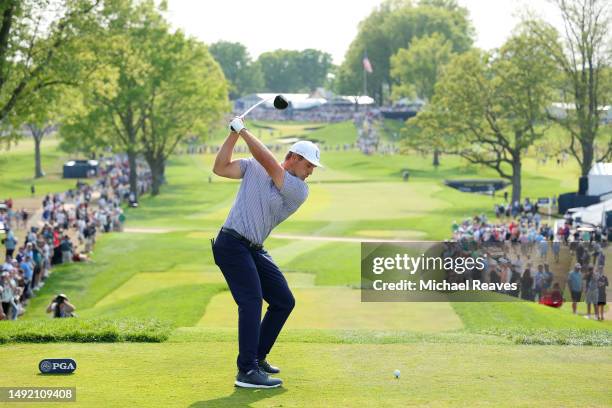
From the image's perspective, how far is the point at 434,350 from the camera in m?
11.4

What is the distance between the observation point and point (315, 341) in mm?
12125

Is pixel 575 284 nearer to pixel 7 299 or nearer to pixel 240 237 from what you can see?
pixel 7 299

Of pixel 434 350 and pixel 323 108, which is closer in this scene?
pixel 434 350

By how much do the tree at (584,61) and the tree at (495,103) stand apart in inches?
44.1

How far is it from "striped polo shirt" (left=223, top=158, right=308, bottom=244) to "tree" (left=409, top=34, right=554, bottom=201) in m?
62.3

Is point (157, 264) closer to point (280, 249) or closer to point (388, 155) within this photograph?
point (280, 249)

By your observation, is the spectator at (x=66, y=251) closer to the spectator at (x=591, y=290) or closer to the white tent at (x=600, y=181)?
the spectator at (x=591, y=290)

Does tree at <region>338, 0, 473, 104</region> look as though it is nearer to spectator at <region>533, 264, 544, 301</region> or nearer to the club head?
→ spectator at <region>533, 264, 544, 301</region>

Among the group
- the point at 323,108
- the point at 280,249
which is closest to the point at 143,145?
the point at 280,249

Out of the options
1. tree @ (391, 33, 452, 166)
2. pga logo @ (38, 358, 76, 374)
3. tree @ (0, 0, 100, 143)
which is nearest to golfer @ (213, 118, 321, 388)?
pga logo @ (38, 358, 76, 374)

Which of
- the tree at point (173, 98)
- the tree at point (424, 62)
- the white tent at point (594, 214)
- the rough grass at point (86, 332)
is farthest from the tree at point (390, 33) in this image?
the rough grass at point (86, 332)

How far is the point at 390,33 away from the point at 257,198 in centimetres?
15748

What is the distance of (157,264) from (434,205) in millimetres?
35442

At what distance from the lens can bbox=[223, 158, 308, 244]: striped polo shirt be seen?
9625 mm
